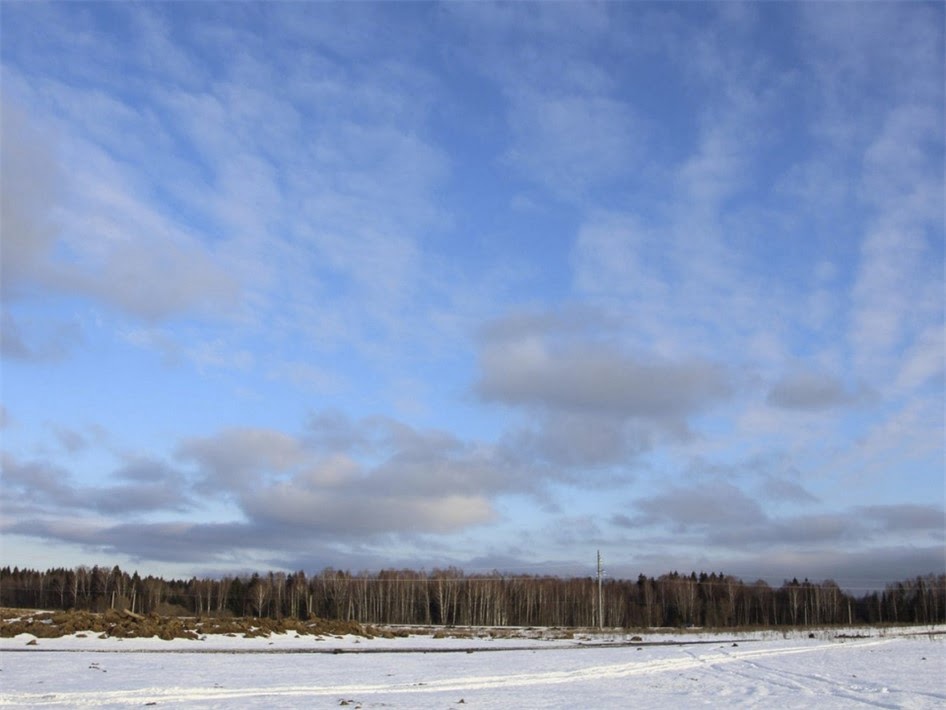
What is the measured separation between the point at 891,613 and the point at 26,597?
15469cm

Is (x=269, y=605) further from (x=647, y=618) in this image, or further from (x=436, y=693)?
(x=436, y=693)

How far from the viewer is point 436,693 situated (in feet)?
72.6

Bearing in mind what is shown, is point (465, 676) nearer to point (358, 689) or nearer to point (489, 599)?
point (358, 689)

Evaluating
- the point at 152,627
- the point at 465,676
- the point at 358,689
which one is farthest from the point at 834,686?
the point at 152,627

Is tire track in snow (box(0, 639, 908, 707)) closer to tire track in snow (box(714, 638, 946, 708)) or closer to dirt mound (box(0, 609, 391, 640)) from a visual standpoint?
tire track in snow (box(714, 638, 946, 708))

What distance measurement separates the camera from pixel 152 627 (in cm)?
4800

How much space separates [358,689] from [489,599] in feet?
337

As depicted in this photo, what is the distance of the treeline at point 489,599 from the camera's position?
124m

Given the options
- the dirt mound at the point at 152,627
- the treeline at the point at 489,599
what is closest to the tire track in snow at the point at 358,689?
the dirt mound at the point at 152,627

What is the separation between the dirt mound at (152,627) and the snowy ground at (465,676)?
4.55 metres

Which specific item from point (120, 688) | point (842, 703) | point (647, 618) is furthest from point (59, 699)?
point (647, 618)

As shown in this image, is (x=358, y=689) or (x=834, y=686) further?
(x=834, y=686)

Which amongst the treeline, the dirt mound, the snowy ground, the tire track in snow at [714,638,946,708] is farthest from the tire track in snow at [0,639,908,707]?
the treeline

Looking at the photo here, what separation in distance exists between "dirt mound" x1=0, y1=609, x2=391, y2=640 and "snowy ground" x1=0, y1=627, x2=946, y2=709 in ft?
14.9
